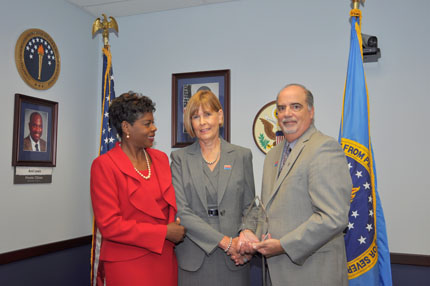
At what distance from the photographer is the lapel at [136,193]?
6.68 ft

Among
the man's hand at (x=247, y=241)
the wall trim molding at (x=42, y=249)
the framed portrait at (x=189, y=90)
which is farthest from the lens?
the framed portrait at (x=189, y=90)

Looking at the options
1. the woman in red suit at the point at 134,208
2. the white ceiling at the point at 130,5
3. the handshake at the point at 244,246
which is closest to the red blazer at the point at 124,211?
the woman in red suit at the point at 134,208

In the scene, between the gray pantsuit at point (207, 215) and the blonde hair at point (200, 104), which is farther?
the blonde hair at point (200, 104)

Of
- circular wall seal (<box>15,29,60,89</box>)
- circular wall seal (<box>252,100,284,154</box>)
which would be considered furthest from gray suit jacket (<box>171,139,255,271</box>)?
circular wall seal (<box>15,29,60,89</box>)

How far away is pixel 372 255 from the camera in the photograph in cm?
264

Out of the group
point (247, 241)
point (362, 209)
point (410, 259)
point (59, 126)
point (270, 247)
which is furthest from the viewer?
point (59, 126)

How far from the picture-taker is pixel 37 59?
3346mm

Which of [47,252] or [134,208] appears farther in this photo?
[47,252]

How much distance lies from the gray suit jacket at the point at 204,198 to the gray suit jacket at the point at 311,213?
273 millimetres

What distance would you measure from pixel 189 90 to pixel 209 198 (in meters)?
1.99

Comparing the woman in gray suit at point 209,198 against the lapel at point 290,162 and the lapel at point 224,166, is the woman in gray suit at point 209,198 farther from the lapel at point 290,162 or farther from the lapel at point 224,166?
the lapel at point 290,162

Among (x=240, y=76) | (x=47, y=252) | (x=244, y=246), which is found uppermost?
(x=240, y=76)

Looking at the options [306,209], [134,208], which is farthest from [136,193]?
[306,209]

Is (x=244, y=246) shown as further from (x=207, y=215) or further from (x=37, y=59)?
(x=37, y=59)
